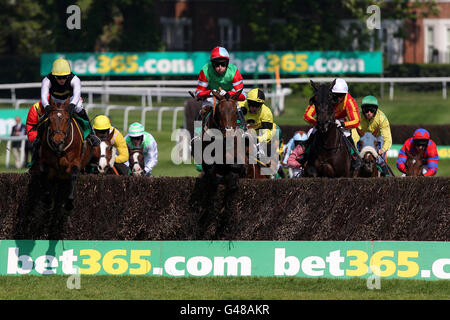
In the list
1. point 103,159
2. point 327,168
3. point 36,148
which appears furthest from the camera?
point 103,159

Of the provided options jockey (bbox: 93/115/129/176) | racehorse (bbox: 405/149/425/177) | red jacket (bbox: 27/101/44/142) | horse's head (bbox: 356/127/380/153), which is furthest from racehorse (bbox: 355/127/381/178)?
red jacket (bbox: 27/101/44/142)

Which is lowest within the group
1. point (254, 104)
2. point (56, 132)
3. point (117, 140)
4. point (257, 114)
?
point (117, 140)

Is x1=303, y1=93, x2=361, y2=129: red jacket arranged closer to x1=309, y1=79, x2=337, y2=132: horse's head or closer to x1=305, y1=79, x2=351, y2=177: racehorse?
x1=305, y1=79, x2=351, y2=177: racehorse

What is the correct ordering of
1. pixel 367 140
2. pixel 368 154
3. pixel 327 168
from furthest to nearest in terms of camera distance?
Result: pixel 367 140 < pixel 368 154 < pixel 327 168

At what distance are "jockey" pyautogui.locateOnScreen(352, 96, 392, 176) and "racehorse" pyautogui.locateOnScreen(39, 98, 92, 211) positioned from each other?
4.37 metres

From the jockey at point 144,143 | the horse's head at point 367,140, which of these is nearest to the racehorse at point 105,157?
the jockey at point 144,143

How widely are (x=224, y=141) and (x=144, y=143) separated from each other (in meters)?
3.78

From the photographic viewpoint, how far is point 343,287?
34.6 feet

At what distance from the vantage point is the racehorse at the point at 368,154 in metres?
13.2

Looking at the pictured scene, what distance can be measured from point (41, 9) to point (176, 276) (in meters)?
29.8

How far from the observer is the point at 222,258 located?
11.1 metres

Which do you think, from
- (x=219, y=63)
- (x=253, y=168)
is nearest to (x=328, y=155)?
(x=253, y=168)

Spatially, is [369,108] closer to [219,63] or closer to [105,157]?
[219,63]
